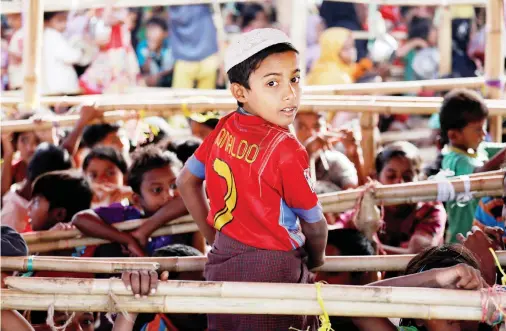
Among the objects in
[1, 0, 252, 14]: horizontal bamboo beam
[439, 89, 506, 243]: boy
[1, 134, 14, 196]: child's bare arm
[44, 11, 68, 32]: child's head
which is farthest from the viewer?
[44, 11, 68, 32]: child's head

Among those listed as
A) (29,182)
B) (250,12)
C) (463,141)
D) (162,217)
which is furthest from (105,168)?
(250,12)

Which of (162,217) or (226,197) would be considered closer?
(226,197)

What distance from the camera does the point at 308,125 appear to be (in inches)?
194

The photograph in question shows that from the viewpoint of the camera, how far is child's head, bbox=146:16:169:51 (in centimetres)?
973

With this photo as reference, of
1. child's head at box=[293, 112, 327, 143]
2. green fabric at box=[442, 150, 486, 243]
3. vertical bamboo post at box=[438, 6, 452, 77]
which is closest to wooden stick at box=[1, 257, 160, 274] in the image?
green fabric at box=[442, 150, 486, 243]

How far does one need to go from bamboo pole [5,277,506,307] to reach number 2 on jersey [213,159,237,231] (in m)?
0.35

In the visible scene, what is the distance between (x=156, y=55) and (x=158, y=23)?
316 millimetres

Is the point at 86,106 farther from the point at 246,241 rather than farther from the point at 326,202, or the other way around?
the point at 246,241

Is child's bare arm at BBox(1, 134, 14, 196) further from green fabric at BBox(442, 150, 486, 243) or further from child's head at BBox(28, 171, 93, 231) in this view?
green fabric at BBox(442, 150, 486, 243)

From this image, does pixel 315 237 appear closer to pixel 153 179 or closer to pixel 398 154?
pixel 153 179

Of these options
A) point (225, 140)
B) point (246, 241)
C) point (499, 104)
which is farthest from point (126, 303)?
point (499, 104)

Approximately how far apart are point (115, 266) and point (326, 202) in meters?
0.98

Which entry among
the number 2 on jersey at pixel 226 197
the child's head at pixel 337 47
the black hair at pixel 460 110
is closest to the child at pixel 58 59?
the child's head at pixel 337 47

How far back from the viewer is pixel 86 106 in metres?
4.60
